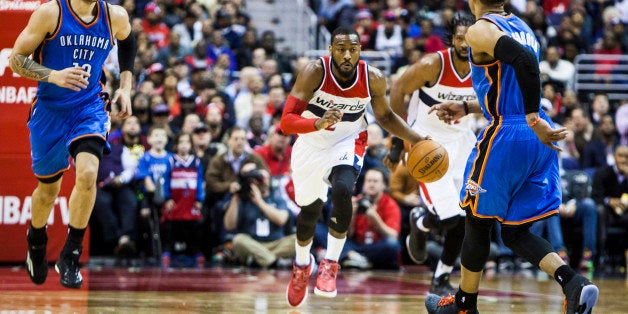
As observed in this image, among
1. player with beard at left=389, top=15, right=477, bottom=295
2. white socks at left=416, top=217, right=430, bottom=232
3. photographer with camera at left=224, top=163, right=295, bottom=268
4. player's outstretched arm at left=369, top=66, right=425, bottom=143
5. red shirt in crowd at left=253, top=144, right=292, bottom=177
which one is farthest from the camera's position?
red shirt in crowd at left=253, top=144, right=292, bottom=177

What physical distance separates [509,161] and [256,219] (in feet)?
22.2

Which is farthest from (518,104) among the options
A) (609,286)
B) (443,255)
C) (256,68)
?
(256,68)

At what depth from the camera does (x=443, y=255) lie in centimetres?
905

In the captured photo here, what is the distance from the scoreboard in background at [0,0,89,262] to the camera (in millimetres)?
10273

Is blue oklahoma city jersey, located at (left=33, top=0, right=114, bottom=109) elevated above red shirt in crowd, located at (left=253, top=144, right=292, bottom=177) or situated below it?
above

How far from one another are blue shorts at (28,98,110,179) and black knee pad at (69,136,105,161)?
0.10 feet

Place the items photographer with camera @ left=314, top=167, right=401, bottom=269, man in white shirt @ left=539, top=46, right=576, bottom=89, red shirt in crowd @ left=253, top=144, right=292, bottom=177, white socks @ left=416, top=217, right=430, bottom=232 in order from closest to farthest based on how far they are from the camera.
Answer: white socks @ left=416, top=217, right=430, bottom=232 → photographer with camera @ left=314, top=167, right=401, bottom=269 → red shirt in crowd @ left=253, top=144, right=292, bottom=177 → man in white shirt @ left=539, top=46, right=576, bottom=89

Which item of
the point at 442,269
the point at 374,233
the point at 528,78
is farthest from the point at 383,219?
the point at 528,78

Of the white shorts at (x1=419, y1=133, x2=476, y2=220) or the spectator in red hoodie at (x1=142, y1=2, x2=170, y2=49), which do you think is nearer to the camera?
the white shorts at (x1=419, y1=133, x2=476, y2=220)

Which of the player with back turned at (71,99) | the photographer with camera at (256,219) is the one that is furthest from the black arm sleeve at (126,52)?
the photographer with camera at (256,219)

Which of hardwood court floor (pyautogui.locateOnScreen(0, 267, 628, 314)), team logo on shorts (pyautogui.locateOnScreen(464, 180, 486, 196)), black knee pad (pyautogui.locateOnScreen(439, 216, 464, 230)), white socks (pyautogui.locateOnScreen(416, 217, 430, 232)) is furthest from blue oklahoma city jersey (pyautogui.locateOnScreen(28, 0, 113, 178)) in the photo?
white socks (pyautogui.locateOnScreen(416, 217, 430, 232))

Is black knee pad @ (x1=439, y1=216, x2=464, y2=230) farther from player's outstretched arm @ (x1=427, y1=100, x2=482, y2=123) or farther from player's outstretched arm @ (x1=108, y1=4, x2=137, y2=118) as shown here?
player's outstretched arm @ (x1=108, y1=4, x2=137, y2=118)

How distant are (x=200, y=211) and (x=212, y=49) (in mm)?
5092

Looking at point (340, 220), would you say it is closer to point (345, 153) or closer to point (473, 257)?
point (345, 153)
